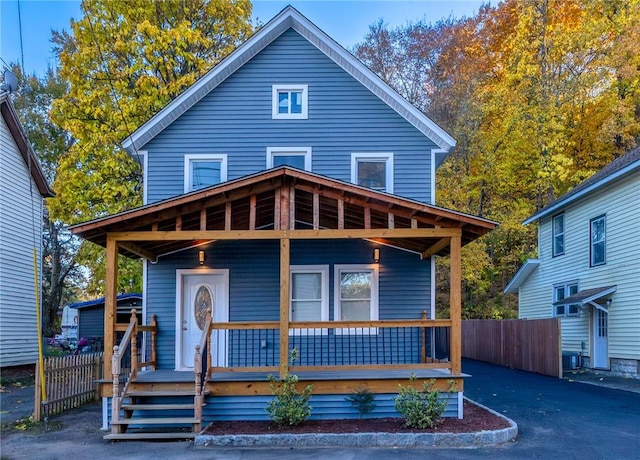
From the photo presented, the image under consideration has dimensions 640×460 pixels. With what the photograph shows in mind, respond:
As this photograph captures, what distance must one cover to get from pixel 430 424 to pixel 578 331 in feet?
39.9

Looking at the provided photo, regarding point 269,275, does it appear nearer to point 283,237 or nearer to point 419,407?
point 283,237

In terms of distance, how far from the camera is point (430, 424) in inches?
336

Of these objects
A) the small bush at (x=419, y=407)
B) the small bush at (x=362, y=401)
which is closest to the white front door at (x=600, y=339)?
the small bush at (x=419, y=407)

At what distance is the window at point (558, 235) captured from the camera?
66.3 feet

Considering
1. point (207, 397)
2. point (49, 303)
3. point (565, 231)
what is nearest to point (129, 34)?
point (207, 397)

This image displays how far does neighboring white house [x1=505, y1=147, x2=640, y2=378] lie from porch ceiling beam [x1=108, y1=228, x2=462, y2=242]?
8.25 m

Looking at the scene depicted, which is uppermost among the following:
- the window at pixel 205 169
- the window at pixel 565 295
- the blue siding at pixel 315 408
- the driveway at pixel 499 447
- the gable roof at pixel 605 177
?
the gable roof at pixel 605 177

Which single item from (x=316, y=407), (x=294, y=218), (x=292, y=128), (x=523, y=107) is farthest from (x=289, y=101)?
(x=523, y=107)

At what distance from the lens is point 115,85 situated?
62.2ft

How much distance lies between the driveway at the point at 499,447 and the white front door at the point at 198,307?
209cm

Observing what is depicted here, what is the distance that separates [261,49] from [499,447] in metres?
9.20

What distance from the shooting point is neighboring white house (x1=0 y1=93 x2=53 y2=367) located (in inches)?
658

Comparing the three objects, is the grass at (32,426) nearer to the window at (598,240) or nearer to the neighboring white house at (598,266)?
the neighboring white house at (598,266)

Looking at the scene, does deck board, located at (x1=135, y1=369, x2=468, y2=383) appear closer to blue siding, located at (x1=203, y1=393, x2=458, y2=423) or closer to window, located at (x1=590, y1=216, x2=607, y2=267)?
blue siding, located at (x1=203, y1=393, x2=458, y2=423)
